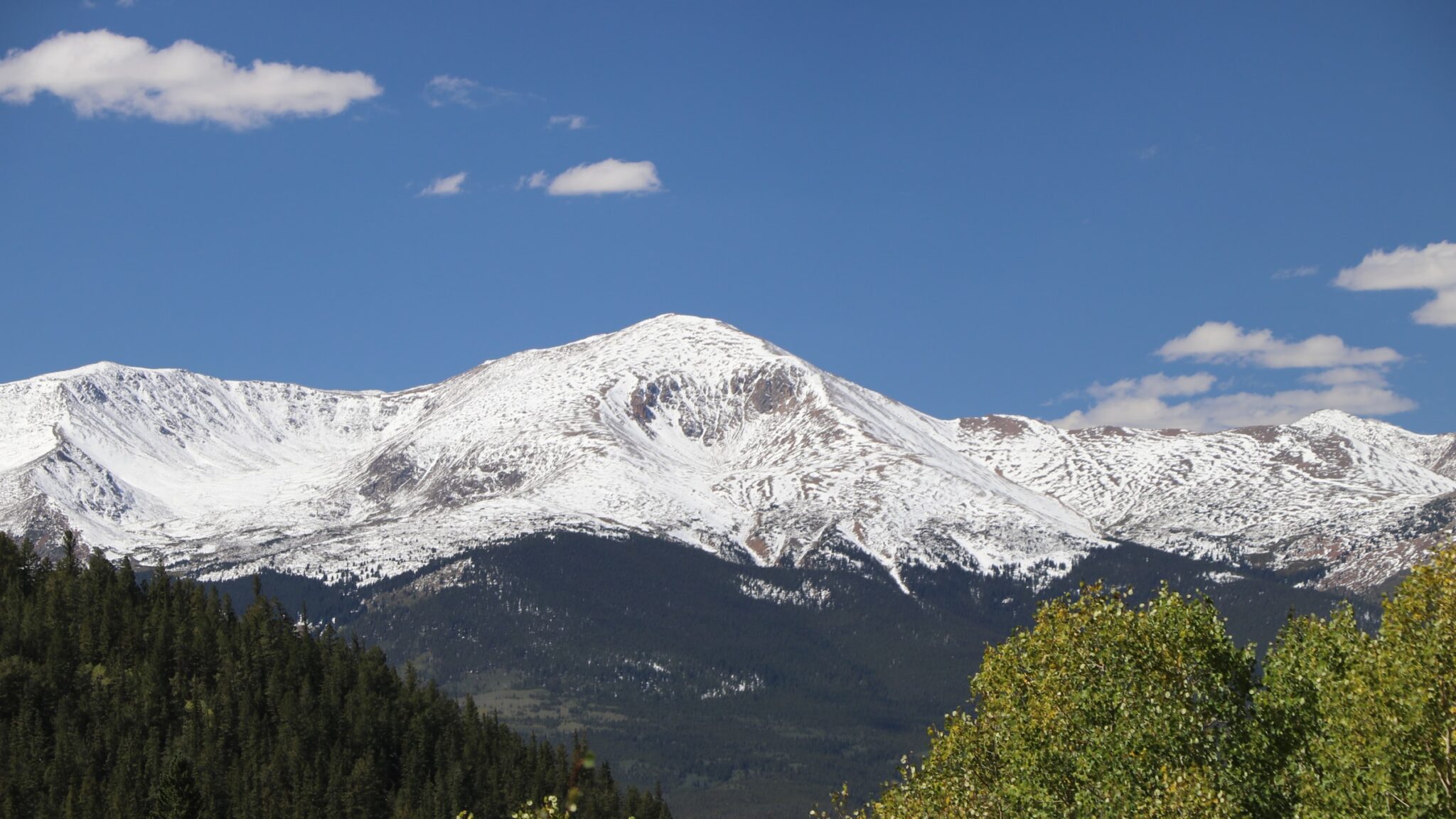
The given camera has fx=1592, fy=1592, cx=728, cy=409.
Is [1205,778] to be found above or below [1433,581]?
below

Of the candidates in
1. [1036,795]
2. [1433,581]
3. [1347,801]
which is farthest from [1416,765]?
[1036,795]

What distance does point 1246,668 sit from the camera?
79.1m

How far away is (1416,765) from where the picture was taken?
6281cm

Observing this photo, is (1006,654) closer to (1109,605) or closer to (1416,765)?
(1109,605)

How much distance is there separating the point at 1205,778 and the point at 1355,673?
7.66m

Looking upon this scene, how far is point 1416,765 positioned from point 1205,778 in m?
8.17

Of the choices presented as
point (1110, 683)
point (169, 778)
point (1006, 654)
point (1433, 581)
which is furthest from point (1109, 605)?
point (169, 778)

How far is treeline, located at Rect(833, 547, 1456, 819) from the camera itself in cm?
6356

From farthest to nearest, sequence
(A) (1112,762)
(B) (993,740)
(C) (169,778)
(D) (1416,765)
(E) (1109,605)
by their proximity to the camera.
Answer: (C) (169,778) → (B) (993,740) → (E) (1109,605) → (A) (1112,762) → (D) (1416,765)

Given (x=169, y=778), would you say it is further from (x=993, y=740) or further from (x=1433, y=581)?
(x=1433, y=581)

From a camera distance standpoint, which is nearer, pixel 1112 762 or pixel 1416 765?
pixel 1416 765

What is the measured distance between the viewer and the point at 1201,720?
7325 centimetres

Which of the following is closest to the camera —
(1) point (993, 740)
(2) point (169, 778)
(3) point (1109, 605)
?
(3) point (1109, 605)

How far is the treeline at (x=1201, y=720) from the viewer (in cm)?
6356
